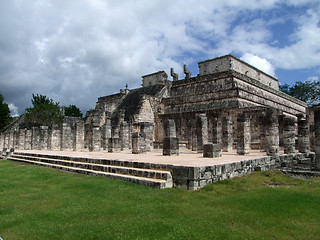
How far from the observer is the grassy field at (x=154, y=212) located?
12.6 ft

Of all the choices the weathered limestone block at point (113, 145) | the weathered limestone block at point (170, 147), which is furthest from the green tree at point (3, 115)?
the weathered limestone block at point (170, 147)

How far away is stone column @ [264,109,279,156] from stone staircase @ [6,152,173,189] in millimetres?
6414

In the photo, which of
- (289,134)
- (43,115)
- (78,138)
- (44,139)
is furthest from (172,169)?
(43,115)

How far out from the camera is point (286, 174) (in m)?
9.19

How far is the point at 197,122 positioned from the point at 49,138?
43.8ft

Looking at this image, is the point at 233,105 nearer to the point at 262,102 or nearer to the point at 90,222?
the point at 262,102

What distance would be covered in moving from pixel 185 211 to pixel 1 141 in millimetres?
29728

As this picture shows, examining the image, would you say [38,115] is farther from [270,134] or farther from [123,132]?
[270,134]

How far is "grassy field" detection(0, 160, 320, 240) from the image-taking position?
3.83m

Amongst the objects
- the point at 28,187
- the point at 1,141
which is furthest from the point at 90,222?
the point at 1,141

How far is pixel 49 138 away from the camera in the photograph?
871 inches

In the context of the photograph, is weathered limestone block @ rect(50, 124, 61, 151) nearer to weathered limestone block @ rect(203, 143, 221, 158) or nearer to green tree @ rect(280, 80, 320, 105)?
weathered limestone block @ rect(203, 143, 221, 158)

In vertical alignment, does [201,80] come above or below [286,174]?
above

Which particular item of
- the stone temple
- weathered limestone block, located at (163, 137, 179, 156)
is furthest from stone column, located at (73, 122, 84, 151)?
weathered limestone block, located at (163, 137, 179, 156)
